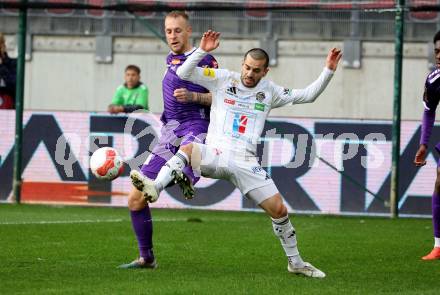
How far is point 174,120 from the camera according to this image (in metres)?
9.18

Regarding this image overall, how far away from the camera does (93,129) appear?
1597cm

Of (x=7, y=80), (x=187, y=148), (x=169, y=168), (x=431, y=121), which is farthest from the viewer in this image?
(x=7, y=80)

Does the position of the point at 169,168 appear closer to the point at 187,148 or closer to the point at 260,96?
the point at 187,148

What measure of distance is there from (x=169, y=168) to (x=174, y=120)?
1080 millimetres

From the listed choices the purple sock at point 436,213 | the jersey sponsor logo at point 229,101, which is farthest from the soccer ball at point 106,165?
the purple sock at point 436,213

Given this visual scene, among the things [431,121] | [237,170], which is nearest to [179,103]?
[237,170]

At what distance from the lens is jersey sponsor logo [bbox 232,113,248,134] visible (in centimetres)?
853

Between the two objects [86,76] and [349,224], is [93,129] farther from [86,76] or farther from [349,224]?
[86,76]

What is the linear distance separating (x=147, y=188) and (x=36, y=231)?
14.0 feet

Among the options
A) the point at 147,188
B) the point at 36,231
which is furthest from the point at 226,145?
the point at 36,231

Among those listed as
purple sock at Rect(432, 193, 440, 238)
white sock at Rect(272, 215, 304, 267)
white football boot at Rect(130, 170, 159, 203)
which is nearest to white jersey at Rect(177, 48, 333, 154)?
white sock at Rect(272, 215, 304, 267)

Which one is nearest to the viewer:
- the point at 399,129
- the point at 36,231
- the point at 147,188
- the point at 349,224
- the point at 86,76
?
the point at 147,188

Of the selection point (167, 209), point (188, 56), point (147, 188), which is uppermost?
point (188, 56)

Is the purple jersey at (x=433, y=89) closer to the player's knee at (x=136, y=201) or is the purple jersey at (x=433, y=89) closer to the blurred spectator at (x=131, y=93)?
the player's knee at (x=136, y=201)
